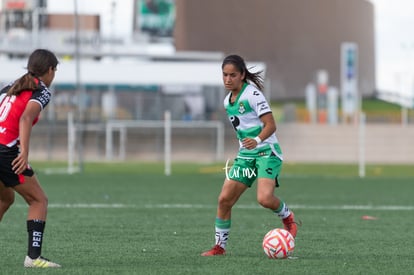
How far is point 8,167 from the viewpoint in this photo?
30.9ft

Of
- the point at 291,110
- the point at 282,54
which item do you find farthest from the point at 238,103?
the point at 282,54

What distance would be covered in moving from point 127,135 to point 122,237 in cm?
3362

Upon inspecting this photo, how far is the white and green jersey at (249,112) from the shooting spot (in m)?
10.7

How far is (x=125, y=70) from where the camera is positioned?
156ft

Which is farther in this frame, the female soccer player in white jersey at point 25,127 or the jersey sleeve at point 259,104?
the jersey sleeve at point 259,104

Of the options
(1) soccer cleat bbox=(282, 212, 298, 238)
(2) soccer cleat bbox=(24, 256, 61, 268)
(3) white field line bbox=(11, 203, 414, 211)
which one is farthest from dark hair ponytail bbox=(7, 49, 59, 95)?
(3) white field line bbox=(11, 203, 414, 211)

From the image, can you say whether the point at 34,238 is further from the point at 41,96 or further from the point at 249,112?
the point at 249,112

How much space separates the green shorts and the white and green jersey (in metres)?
0.06

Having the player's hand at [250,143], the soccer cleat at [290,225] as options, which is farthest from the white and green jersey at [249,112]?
the soccer cleat at [290,225]

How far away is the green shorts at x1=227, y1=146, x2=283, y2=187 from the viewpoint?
1077 cm

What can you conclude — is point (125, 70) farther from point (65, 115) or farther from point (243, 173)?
point (243, 173)

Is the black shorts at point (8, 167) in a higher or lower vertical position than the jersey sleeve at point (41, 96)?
lower

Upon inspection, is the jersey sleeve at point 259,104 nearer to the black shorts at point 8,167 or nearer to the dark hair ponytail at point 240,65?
the dark hair ponytail at point 240,65

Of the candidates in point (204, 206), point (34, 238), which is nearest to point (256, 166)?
point (34, 238)
